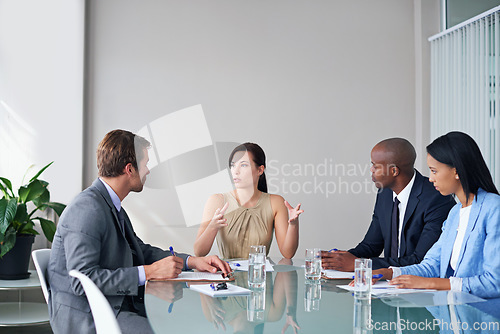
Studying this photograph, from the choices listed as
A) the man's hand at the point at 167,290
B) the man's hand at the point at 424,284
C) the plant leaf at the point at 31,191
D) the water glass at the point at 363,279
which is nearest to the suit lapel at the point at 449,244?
the man's hand at the point at 424,284

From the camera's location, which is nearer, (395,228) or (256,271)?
(256,271)

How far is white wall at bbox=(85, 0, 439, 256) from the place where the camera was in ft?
15.0

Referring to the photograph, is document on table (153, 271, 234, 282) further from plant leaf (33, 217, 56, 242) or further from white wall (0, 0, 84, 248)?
white wall (0, 0, 84, 248)

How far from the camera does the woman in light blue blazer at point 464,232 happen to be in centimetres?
206

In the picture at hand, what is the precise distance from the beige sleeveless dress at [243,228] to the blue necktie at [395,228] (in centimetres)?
77

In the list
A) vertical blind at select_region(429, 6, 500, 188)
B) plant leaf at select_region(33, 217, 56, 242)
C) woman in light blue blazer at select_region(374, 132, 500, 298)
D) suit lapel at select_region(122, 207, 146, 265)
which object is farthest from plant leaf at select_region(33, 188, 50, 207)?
vertical blind at select_region(429, 6, 500, 188)

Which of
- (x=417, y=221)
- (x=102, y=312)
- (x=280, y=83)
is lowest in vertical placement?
(x=102, y=312)

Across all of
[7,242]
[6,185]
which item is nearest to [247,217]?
[7,242]

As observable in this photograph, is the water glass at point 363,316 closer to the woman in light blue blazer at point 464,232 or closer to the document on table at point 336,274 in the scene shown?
the woman in light blue blazer at point 464,232

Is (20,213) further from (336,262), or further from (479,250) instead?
(479,250)

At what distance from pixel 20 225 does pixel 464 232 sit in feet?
9.80

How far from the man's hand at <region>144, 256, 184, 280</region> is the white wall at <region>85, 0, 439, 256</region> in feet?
7.62

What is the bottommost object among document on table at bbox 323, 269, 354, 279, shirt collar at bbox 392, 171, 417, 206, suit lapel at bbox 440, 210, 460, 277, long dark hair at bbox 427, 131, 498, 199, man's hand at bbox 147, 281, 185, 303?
document on table at bbox 323, 269, 354, 279

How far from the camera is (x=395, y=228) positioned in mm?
3109
